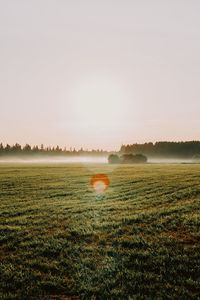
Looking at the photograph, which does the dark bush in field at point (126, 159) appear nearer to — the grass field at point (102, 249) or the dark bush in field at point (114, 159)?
the dark bush in field at point (114, 159)

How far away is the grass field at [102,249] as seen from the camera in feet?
33.0

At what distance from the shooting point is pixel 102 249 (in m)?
13.5

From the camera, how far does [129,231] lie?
16.1 metres

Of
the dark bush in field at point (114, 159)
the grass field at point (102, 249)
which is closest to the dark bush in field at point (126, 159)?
the dark bush in field at point (114, 159)

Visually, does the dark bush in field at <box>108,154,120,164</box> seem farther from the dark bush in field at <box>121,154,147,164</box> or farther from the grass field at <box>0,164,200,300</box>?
the grass field at <box>0,164,200,300</box>

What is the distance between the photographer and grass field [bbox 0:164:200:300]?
1006 cm

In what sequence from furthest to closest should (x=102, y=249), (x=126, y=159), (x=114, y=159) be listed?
(x=126, y=159) < (x=114, y=159) < (x=102, y=249)

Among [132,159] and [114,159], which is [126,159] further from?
[114,159]

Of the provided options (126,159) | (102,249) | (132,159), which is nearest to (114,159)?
(126,159)

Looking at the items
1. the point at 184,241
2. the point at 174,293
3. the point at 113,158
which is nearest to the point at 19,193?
the point at 184,241

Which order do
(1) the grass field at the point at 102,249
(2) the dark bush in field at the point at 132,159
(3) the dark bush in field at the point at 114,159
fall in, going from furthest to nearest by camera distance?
1. (2) the dark bush in field at the point at 132,159
2. (3) the dark bush in field at the point at 114,159
3. (1) the grass field at the point at 102,249

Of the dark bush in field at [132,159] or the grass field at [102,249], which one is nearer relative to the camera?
the grass field at [102,249]

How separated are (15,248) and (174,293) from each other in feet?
25.8

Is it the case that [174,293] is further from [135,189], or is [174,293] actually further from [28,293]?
[135,189]
